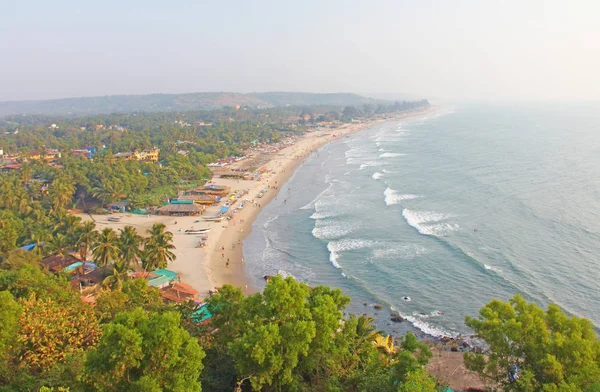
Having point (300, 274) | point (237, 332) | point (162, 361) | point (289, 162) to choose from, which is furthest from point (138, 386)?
point (289, 162)

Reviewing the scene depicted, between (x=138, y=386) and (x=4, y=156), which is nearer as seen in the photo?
(x=138, y=386)

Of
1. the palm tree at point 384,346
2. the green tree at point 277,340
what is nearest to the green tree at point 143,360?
the green tree at point 277,340

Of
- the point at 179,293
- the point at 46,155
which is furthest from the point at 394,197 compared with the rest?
the point at 46,155

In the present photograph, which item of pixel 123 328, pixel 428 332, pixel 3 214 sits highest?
pixel 123 328

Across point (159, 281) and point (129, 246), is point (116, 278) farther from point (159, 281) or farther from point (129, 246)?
point (129, 246)

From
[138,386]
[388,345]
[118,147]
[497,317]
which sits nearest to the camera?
[138,386]

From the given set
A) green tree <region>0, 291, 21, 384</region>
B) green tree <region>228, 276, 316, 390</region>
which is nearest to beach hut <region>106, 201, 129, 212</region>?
green tree <region>0, 291, 21, 384</region>

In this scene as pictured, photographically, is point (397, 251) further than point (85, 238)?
Yes

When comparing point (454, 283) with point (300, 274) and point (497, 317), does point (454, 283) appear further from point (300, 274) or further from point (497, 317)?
point (497, 317)
